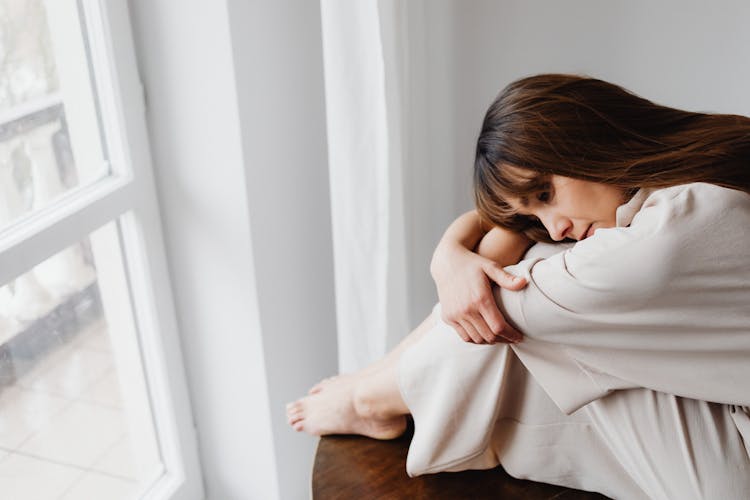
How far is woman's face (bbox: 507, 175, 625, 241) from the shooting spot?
1.04 metres

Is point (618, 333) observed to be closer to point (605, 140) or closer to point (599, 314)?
point (599, 314)

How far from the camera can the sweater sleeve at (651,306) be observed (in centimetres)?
89

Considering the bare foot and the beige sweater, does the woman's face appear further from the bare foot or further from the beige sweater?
the bare foot

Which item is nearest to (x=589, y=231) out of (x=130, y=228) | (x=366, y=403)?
(x=366, y=403)

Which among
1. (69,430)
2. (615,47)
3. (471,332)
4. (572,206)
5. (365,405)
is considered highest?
(615,47)

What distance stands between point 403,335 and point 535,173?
546mm

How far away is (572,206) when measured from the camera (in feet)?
3.49

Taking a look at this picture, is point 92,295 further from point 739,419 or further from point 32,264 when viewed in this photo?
point 739,419

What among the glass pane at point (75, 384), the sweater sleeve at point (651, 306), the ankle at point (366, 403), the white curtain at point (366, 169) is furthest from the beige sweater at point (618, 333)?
the glass pane at point (75, 384)

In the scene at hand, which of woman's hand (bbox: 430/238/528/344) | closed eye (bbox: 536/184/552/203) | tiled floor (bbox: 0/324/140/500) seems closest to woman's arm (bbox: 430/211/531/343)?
woman's hand (bbox: 430/238/528/344)

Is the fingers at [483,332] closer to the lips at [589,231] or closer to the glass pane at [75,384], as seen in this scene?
the lips at [589,231]

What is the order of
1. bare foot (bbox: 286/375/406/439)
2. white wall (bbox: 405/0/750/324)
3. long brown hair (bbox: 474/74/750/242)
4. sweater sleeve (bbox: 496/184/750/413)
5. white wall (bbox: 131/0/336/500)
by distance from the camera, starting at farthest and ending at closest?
white wall (bbox: 405/0/750/324)
white wall (bbox: 131/0/336/500)
bare foot (bbox: 286/375/406/439)
long brown hair (bbox: 474/74/750/242)
sweater sleeve (bbox: 496/184/750/413)

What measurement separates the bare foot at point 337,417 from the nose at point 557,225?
351 mm

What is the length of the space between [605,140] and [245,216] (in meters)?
0.62
